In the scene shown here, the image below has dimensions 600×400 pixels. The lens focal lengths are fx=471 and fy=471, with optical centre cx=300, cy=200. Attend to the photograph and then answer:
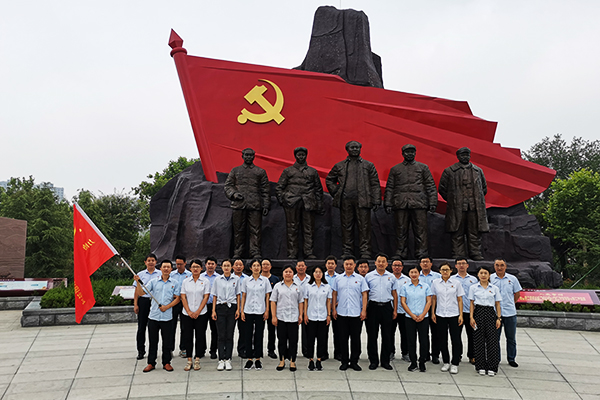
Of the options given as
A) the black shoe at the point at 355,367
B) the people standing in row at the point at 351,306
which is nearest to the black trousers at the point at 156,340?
the people standing in row at the point at 351,306

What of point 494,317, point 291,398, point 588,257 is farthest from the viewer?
point 588,257

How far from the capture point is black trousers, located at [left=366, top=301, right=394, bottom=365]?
4.28 m

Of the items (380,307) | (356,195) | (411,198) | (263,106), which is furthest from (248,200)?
(380,307)

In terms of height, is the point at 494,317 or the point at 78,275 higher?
the point at 78,275

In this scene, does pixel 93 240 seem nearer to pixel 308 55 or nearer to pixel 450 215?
pixel 450 215

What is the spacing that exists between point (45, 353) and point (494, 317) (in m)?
4.49

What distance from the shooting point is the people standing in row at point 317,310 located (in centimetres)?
422

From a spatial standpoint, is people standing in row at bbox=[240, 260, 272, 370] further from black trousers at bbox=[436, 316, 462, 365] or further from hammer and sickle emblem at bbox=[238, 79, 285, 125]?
A: hammer and sickle emblem at bbox=[238, 79, 285, 125]

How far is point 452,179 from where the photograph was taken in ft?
23.4

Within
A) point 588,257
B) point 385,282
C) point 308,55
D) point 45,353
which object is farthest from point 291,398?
point 588,257

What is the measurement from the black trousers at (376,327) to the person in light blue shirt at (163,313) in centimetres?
178

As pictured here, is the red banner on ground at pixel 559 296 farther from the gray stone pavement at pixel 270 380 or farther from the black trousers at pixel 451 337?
the black trousers at pixel 451 337

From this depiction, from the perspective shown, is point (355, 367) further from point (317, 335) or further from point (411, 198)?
point (411, 198)

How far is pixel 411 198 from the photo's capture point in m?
6.86
